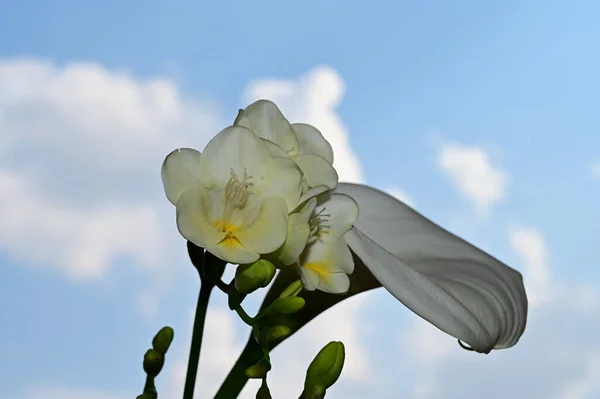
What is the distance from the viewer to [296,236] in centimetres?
37

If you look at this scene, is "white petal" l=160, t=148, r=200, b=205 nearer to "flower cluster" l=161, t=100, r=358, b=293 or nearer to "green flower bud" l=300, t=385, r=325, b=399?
"flower cluster" l=161, t=100, r=358, b=293

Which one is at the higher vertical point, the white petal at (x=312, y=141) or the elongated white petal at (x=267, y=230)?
the white petal at (x=312, y=141)

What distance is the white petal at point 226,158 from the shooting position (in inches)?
15.1

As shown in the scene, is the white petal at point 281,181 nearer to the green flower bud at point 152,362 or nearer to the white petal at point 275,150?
the white petal at point 275,150

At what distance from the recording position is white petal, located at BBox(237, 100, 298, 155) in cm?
42

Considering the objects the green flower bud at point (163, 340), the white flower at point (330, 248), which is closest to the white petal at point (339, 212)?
the white flower at point (330, 248)

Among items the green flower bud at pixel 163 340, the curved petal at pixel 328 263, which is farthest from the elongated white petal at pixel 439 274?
the green flower bud at pixel 163 340

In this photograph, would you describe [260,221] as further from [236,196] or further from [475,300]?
[475,300]

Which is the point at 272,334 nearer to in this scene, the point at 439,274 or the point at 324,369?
the point at 324,369

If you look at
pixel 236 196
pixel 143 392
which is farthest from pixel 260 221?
pixel 143 392

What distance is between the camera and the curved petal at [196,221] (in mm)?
361

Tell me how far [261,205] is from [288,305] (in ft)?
0.16

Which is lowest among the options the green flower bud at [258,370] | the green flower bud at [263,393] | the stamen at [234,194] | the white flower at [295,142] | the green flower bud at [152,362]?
the green flower bud at [263,393]

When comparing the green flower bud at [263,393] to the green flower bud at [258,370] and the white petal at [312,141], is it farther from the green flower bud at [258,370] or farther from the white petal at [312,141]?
the white petal at [312,141]
